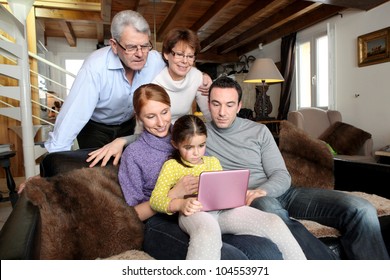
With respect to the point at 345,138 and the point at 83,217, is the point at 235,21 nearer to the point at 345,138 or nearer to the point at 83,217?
the point at 345,138

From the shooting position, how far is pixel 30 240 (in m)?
0.89

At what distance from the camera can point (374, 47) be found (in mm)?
3848

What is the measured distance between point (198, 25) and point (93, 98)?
396 centimetres

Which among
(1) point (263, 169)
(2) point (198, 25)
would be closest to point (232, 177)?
(1) point (263, 169)

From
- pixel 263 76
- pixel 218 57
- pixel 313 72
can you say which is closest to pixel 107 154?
pixel 263 76

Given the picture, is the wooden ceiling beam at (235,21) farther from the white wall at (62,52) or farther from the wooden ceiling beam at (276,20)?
the white wall at (62,52)

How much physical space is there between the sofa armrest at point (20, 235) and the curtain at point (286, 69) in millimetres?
5039

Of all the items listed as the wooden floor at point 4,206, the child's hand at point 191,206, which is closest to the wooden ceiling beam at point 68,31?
the wooden floor at point 4,206

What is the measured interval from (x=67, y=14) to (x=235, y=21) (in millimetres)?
2514

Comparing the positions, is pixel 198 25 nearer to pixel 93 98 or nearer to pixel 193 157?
pixel 93 98

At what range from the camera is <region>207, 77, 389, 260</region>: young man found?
4.35 feet

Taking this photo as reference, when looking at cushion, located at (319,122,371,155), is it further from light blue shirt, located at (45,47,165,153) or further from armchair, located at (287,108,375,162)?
light blue shirt, located at (45,47,165,153)

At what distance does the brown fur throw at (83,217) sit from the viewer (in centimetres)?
111

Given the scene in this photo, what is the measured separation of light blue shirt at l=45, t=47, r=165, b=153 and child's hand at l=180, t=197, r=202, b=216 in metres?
0.80
